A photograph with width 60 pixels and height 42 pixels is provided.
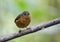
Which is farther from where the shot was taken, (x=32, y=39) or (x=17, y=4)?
(x=32, y=39)

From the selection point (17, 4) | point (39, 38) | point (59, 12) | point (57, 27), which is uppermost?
point (17, 4)

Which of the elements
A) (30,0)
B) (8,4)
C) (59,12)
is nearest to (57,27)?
(59,12)

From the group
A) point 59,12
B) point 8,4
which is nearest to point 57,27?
point 59,12

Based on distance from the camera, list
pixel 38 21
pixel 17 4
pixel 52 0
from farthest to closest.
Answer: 1. pixel 38 21
2. pixel 52 0
3. pixel 17 4

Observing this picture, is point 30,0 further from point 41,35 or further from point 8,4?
point 41,35

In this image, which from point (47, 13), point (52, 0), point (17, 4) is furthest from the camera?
point (47, 13)

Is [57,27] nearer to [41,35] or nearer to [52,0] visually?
[52,0]

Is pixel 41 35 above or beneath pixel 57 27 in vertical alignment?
beneath
